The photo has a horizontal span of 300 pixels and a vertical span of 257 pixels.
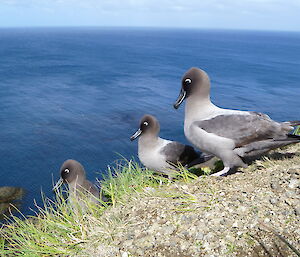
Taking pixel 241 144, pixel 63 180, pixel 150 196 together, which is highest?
pixel 241 144

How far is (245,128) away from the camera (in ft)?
24.1

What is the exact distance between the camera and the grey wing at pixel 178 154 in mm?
9234

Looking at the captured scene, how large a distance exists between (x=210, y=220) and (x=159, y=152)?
180 inches

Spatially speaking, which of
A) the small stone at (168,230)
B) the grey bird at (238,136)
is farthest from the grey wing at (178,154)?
the small stone at (168,230)

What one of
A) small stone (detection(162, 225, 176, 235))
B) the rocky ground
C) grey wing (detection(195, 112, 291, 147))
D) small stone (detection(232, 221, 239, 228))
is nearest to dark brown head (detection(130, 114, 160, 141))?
grey wing (detection(195, 112, 291, 147))

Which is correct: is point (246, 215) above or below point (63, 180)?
above

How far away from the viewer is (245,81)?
109500mm

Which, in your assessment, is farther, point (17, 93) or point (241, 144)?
point (17, 93)

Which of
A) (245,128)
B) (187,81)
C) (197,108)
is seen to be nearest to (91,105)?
(187,81)

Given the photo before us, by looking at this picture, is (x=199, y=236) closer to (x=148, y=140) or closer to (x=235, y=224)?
(x=235, y=224)

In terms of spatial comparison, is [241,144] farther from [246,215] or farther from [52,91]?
[52,91]

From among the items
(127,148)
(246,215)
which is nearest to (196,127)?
(246,215)

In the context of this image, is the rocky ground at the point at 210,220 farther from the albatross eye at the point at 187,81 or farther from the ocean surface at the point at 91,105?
the ocean surface at the point at 91,105

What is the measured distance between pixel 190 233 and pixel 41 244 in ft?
7.56
